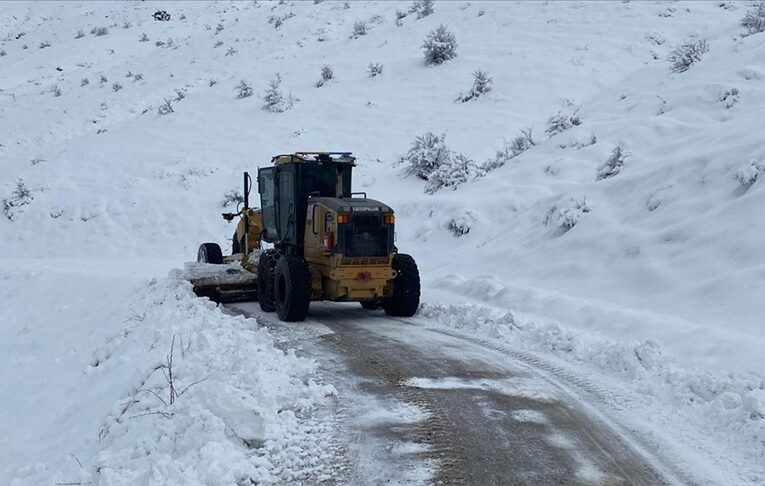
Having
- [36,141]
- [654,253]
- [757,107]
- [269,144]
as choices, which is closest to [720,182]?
[654,253]

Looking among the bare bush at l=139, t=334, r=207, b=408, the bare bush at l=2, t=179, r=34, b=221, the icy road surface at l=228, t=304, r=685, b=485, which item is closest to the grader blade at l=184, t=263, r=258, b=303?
the icy road surface at l=228, t=304, r=685, b=485

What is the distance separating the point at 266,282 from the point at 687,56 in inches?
572

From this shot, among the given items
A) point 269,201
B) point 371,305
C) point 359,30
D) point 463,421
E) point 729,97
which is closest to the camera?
point 463,421

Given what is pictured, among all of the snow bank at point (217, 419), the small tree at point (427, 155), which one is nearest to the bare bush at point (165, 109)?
the small tree at point (427, 155)

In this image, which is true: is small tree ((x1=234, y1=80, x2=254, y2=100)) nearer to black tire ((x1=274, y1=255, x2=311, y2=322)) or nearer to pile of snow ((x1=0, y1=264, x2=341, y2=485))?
pile of snow ((x1=0, y1=264, x2=341, y2=485))

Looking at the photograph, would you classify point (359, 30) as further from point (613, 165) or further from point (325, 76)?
point (613, 165)

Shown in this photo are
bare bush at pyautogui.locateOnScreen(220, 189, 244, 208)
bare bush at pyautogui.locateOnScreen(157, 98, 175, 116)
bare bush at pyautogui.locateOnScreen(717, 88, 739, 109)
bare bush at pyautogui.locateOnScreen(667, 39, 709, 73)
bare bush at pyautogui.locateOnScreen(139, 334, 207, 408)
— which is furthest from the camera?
bare bush at pyautogui.locateOnScreen(157, 98, 175, 116)

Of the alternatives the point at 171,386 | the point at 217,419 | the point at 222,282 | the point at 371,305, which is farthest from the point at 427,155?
the point at 217,419

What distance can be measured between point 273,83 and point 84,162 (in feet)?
24.0

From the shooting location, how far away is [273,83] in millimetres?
26516

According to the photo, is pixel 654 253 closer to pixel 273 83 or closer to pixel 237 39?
pixel 273 83

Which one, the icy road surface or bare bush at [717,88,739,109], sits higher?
bare bush at [717,88,739,109]

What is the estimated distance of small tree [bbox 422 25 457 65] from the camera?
88.4ft

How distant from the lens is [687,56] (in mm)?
19938
